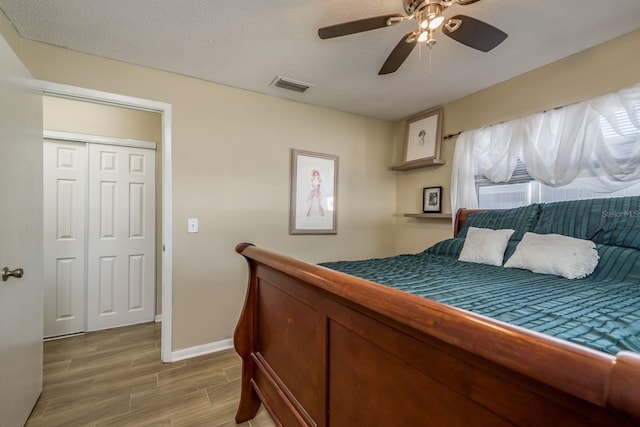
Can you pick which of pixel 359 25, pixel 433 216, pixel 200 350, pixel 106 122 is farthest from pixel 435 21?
pixel 106 122

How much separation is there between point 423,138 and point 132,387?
351cm

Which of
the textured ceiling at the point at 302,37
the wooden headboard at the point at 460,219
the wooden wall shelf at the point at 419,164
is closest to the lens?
the textured ceiling at the point at 302,37

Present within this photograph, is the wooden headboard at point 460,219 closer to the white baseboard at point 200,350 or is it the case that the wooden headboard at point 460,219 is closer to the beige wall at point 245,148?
the beige wall at point 245,148

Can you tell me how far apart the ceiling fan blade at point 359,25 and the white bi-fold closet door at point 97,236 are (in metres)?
2.61

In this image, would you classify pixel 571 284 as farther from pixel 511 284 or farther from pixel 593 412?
pixel 593 412

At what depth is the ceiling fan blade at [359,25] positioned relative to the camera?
1419mm

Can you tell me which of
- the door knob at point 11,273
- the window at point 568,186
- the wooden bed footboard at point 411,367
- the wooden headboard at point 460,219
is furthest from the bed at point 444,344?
the door knob at point 11,273

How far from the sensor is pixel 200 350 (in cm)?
250

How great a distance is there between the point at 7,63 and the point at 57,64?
81 centimetres

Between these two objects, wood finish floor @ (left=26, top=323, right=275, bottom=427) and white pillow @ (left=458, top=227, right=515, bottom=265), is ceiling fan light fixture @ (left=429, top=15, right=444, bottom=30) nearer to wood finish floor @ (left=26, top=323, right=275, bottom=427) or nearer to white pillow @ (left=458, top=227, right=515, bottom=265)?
white pillow @ (left=458, top=227, right=515, bottom=265)

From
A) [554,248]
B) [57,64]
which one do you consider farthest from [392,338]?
[57,64]

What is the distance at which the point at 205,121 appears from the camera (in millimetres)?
2547

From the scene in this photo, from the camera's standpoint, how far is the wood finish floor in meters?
1.70

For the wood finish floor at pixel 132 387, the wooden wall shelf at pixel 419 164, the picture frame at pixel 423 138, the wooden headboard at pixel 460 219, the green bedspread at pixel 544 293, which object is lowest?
the wood finish floor at pixel 132 387
